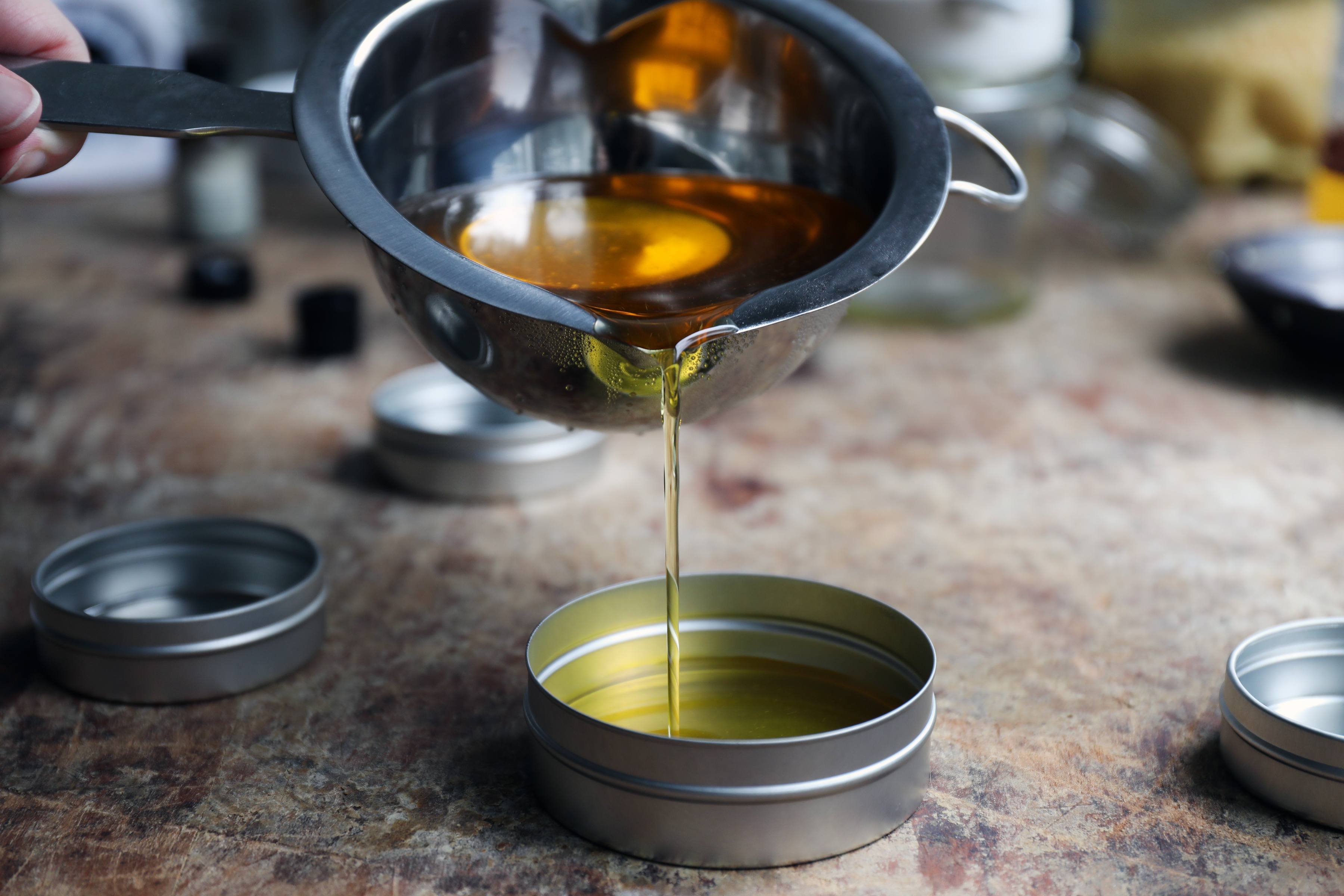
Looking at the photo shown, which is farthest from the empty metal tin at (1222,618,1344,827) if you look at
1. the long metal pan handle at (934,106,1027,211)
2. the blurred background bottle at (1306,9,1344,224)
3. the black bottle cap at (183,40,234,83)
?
the black bottle cap at (183,40,234,83)

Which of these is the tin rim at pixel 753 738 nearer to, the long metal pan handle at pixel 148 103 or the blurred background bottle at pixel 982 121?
the long metal pan handle at pixel 148 103

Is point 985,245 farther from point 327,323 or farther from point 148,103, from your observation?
point 148,103

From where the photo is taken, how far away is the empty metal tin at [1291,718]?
0.81m

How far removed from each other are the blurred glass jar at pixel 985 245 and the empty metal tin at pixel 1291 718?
93 centimetres

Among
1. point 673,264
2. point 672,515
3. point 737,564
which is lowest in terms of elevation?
point 737,564

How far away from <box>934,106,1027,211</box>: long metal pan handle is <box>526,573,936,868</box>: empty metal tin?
12.6 inches

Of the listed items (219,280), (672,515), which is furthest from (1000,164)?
(219,280)

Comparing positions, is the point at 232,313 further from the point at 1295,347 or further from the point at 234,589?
the point at 1295,347

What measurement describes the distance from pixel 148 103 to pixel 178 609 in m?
0.48

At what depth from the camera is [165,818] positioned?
837 mm

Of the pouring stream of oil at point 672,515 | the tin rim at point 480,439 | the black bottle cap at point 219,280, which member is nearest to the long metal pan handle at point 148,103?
the pouring stream of oil at point 672,515

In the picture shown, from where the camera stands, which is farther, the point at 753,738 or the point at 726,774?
the point at 753,738

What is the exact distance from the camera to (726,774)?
29.4 inches

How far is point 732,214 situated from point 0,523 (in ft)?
2.63
